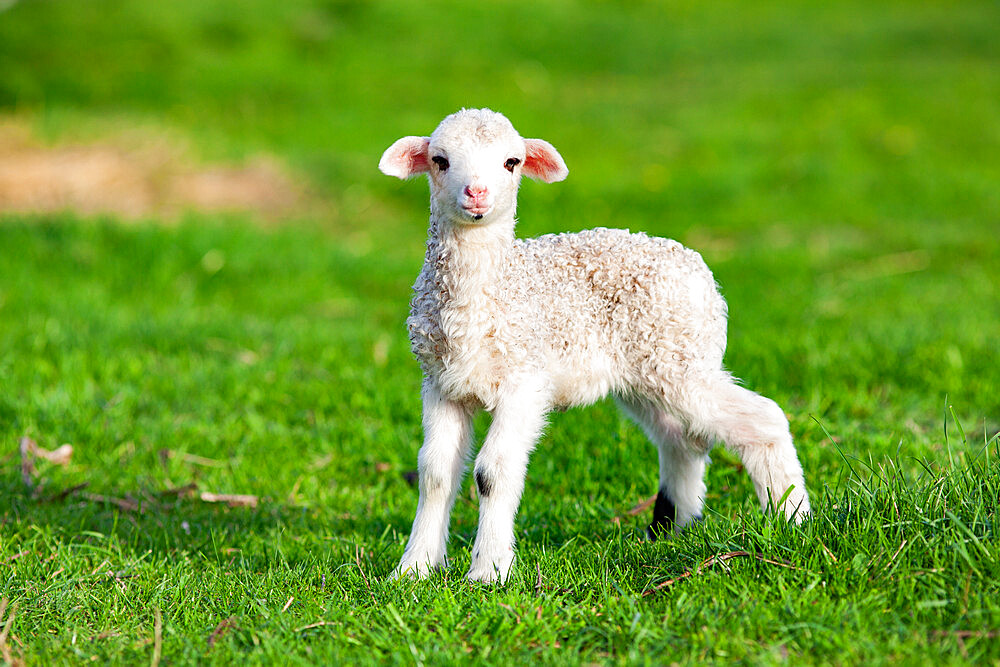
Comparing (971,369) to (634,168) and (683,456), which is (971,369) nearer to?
(683,456)

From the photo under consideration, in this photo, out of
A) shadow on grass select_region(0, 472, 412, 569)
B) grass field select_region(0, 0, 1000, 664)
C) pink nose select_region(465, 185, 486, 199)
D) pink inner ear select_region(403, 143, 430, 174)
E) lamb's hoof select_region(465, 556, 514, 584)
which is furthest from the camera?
shadow on grass select_region(0, 472, 412, 569)

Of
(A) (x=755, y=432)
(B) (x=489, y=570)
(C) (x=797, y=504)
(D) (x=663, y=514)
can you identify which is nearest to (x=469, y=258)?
(B) (x=489, y=570)

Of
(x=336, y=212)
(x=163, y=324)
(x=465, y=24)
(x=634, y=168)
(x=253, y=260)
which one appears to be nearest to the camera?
(x=163, y=324)

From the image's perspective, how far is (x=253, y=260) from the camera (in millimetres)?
9461

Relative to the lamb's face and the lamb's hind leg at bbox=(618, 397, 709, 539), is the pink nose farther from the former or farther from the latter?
the lamb's hind leg at bbox=(618, 397, 709, 539)

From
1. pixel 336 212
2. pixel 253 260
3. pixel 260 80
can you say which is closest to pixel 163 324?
pixel 253 260

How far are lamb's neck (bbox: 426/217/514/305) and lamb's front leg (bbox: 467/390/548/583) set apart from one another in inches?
16.3

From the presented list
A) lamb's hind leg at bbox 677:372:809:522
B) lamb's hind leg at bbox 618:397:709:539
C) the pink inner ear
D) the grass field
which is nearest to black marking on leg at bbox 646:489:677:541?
lamb's hind leg at bbox 618:397:709:539

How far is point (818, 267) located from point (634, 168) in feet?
12.9

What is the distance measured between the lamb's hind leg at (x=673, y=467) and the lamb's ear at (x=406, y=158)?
Result: 1253mm

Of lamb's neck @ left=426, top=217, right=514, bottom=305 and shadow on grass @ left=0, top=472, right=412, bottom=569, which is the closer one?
lamb's neck @ left=426, top=217, right=514, bottom=305

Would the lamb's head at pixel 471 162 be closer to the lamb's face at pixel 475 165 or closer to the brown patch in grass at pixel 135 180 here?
the lamb's face at pixel 475 165

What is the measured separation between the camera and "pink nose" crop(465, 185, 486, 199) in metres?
3.52

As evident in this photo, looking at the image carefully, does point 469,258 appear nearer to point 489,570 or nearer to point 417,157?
point 417,157
